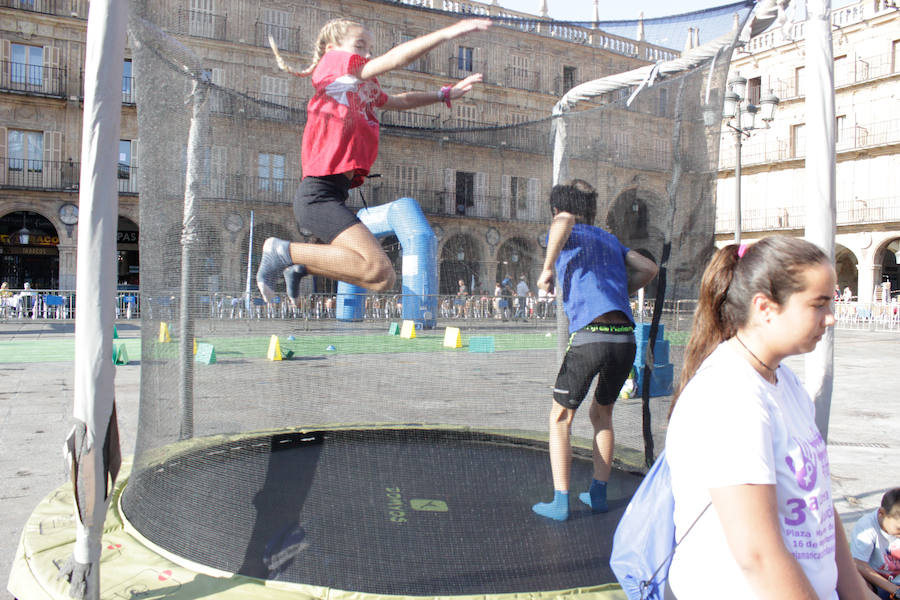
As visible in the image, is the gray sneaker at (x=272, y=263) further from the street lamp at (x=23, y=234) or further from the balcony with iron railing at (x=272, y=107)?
the street lamp at (x=23, y=234)

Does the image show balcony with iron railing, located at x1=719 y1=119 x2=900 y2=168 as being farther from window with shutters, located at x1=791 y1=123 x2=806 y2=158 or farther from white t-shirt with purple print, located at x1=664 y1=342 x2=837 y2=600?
white t-shirt with purple print, located at x1=664 y1=342 x2=837 y2=600

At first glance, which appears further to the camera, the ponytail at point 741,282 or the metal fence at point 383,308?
the metal fence at point 383,308

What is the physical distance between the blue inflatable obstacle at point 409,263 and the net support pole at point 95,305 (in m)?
0.84

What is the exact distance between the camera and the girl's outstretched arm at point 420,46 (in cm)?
194

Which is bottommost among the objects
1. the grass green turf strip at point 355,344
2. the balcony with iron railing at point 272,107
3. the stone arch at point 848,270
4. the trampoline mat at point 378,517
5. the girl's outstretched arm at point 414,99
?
the trampoline mat at point 378,517

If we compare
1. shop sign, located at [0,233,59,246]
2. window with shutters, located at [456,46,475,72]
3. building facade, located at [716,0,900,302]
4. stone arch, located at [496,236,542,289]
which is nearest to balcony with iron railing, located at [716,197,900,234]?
building facade, located at [716,0,900,302]

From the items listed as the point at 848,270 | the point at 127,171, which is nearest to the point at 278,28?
the point at 127,171

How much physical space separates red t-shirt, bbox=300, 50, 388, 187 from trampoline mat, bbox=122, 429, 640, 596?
1.24 meters

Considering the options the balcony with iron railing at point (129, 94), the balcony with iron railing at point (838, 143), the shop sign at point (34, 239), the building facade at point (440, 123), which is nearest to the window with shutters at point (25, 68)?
the shop sign at point (34, 239)

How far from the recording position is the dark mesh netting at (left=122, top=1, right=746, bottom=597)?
7.93ft

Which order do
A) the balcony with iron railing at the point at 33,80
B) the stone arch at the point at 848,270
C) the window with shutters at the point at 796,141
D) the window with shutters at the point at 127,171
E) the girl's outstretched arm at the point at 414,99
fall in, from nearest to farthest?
the girl's outstretched arm at the point at 414,99 → the window with shutters at the point at 127,171 → the balcony with iron railing at the point at 33,80 → the window with shutters at the point at 796,141 → the stone arch at the point at 848,270

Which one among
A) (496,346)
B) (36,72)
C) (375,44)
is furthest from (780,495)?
(36,72)

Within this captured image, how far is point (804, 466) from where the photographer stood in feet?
3.75

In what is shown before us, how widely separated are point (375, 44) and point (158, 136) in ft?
3.37
